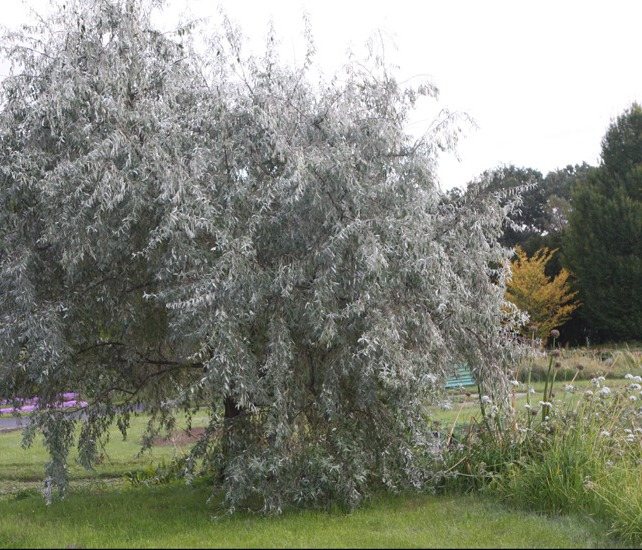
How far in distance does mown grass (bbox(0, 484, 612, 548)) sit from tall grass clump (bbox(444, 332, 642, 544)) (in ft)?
0.92

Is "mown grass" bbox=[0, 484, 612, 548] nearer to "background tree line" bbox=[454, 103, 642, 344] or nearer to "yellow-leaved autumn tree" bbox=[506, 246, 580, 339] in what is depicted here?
"yellow-leaved autumn tree" bbox=[506, 246, 580, 339]

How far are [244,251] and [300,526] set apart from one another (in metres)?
2.39

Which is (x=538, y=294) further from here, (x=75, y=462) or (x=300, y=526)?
(x=300, y=526)

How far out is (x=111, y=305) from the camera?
825cm

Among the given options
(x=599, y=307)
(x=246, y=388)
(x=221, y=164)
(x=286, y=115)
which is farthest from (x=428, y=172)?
(x=599, y=307)

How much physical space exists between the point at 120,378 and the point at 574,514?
495 centimetres

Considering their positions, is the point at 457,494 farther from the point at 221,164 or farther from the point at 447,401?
the point at 221,164

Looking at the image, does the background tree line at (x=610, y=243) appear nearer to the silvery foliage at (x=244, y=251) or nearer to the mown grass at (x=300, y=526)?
the silvery foliage at (x=244, y=251)

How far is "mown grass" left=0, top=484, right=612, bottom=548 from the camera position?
608 cm

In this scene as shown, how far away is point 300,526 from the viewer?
269 inches

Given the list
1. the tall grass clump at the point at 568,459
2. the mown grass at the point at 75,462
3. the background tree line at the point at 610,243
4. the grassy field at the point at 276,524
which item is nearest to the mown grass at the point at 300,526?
the grassy field at the point at 276,524

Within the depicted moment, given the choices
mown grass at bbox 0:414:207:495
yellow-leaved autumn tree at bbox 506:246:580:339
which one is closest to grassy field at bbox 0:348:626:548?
mown grass at bbox 0:414:207:495

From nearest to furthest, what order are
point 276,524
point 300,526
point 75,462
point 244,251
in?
point 300,526, point 276,524, point 244,251, point 75,462

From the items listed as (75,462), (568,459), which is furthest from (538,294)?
(568,459)
